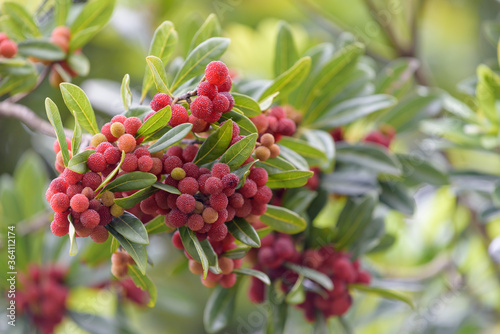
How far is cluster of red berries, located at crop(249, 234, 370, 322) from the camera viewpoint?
93 centimetres

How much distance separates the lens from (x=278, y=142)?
84 cm

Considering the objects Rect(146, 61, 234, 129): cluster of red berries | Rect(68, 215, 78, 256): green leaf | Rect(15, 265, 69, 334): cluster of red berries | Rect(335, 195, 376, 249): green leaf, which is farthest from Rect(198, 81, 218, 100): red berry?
Rect(15, 265, 69, 334): cluster of red berries

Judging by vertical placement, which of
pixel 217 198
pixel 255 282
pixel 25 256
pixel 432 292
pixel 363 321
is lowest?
pixel 363 321

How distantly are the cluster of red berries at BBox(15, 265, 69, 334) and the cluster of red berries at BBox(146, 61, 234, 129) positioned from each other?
767 mm

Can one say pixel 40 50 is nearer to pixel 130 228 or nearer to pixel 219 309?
pixel 130 228

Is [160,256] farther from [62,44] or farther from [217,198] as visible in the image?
[217,198]

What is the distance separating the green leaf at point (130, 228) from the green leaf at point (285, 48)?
54cm

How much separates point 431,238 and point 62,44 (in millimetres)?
1157

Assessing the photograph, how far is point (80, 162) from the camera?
0.63 metres

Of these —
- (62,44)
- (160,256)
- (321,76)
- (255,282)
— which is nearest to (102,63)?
(160,256)

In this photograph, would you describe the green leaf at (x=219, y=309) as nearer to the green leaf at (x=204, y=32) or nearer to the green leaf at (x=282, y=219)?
the green leaf at (x=282, y=219)

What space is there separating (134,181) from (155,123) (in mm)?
76

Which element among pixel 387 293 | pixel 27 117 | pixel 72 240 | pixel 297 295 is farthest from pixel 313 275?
pixel 27 117

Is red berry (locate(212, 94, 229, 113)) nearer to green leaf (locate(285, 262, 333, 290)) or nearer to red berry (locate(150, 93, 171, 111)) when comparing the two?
red berry (locate(150, 93, 171, 111))
